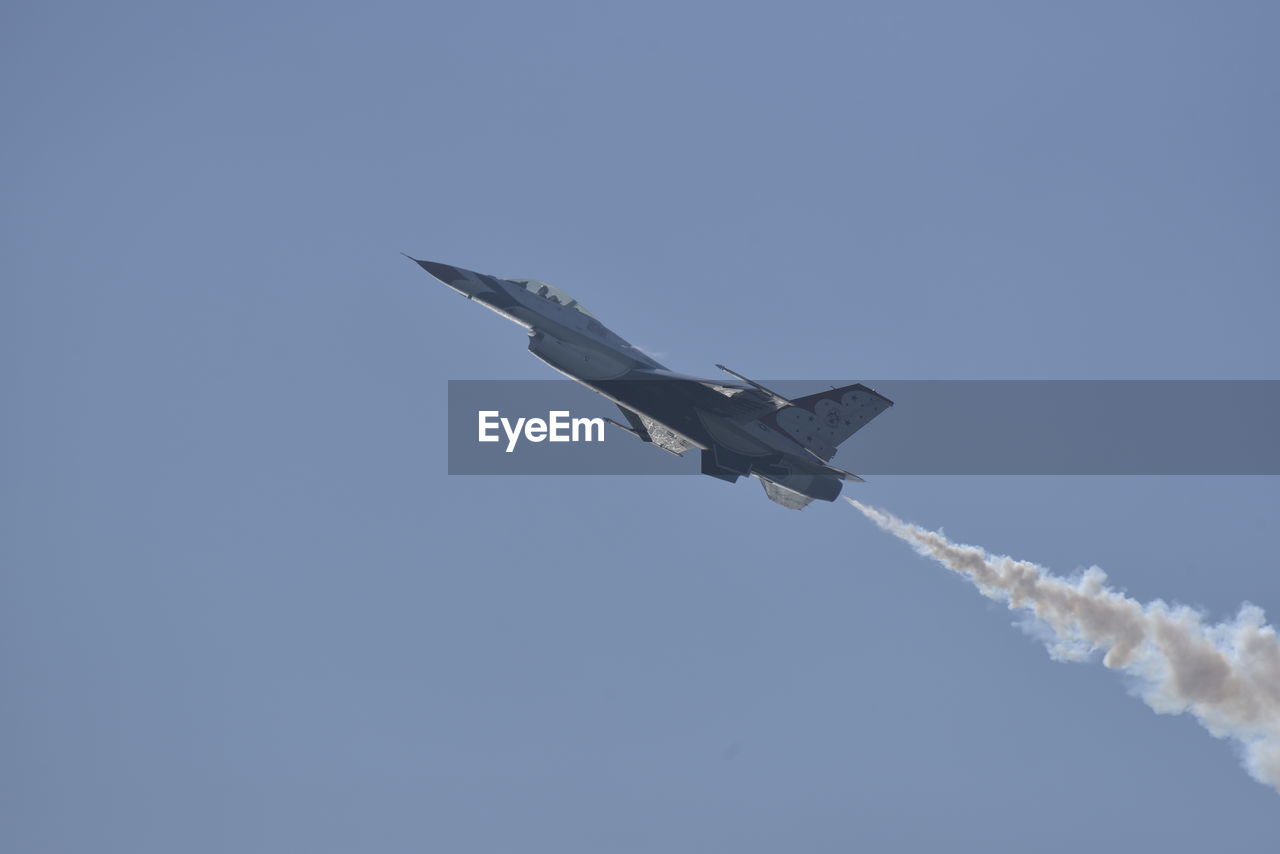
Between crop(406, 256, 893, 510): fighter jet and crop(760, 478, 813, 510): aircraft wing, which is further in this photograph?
crop(760, 478, 813, 510): aircraft wing

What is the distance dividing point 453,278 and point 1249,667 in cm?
3455

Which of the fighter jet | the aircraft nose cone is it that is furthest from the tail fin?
the aircraft nose cone

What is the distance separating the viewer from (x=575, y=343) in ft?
205

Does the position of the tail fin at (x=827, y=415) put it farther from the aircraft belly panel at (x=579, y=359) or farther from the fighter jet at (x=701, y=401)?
the aircraft belly panel at (x=579, y=359)

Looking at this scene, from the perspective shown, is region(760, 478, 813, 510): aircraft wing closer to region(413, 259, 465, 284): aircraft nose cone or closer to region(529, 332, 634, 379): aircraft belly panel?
region(529, 332, 634, 379): aircraft belly panel

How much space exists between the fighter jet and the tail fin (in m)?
0.04

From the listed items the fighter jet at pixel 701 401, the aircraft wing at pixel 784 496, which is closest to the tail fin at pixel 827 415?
the fighter jet at pixel 701 401

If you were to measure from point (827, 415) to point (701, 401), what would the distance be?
4.63 metres

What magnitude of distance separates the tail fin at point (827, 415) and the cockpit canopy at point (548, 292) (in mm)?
8376

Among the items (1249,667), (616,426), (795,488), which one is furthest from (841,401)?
(1249,667)

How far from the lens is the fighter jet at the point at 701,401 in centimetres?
6191

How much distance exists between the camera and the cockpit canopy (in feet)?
208

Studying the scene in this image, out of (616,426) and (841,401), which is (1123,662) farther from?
(616,426)

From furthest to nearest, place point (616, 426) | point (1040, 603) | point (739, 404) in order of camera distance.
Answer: point (1040, 603) < point (616, 426) < point (739, 404)
